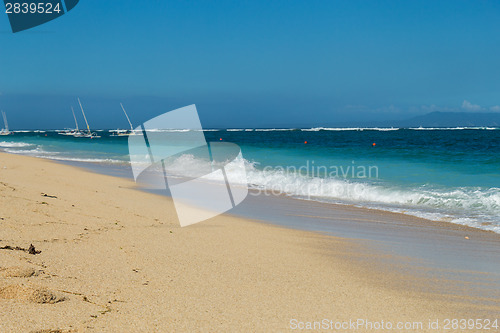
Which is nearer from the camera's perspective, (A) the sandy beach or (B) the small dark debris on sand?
(A) the sandy beach

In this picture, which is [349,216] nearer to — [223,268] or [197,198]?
[197,198]

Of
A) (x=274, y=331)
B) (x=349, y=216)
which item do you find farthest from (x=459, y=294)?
(x=349, y=216)

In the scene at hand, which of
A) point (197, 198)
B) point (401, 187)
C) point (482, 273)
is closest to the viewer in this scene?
point (482, 273)

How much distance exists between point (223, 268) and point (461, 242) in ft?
13.6

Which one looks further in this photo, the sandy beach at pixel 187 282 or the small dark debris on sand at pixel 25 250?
the small dark debris on sand at pixel 25 250

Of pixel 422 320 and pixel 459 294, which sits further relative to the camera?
pixel 459 294

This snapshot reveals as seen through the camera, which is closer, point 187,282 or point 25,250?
point 187,282

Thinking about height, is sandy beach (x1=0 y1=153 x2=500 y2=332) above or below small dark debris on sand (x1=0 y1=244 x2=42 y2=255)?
below

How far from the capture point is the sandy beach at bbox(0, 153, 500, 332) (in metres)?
2.84

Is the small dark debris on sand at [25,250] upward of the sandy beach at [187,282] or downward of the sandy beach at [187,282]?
upward

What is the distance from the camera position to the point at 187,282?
3.68m

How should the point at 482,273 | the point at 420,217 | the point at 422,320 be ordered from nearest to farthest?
1. the point at 422,320
2. the point at 482,273
3. the point at 420,217

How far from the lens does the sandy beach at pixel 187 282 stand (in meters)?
2.84

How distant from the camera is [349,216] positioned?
8.59 meters
